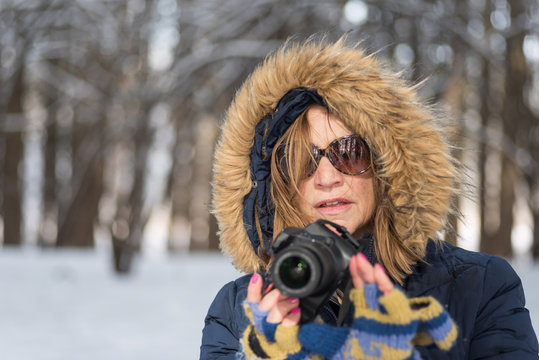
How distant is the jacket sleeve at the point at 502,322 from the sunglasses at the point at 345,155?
0.38 meters

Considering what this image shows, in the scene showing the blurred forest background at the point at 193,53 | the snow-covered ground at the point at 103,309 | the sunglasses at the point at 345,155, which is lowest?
the snow-covered ground at the point at 103,309

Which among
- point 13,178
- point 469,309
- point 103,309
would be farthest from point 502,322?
point 13,178

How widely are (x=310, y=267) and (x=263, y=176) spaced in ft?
1.69

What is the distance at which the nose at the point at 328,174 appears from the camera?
1407 mm

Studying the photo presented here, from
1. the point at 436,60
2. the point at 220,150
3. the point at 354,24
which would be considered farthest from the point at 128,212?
the point at 220,150

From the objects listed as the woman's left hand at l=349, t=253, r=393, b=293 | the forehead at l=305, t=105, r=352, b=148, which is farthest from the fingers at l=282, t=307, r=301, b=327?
the forehead at l=305, t=105, r=352, b=148

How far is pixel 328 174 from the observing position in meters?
1.41

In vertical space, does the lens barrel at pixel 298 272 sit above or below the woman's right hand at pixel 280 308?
above

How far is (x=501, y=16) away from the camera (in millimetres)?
6777

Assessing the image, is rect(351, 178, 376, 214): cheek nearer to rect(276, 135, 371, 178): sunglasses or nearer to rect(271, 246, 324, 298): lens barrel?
rect(276, 135, 371, 178): sunglasses

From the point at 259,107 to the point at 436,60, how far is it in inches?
175

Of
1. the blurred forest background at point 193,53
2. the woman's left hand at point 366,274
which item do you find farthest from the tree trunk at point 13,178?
the woman's left hand at point 366,274

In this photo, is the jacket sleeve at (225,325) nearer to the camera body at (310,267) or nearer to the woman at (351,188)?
the woman at (351,188)

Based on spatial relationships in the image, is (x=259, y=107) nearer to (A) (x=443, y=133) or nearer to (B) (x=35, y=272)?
(A) (x=443, y=133)
